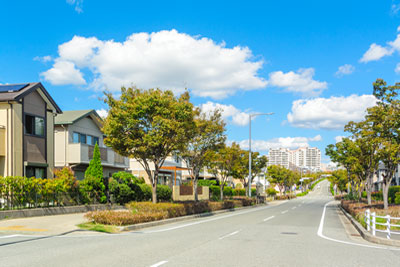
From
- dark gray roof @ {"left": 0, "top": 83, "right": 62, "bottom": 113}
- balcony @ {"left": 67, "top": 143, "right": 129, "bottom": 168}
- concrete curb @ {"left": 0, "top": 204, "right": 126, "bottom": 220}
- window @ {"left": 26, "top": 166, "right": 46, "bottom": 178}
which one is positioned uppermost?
dark gray roof @ {"left": 0, "top": 83, "right": 62, "bottom": 113}

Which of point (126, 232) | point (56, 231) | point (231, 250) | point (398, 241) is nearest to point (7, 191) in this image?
point (56, 231)

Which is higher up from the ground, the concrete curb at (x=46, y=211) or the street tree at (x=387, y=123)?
the street tree at (x=387, y=123)

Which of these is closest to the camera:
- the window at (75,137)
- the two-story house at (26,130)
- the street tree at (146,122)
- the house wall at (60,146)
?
the street tree at (146,122)

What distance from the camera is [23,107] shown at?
24500 millimetres

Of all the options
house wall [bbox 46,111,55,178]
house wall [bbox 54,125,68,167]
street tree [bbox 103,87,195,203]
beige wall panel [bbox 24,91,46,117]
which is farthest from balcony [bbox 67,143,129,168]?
street tree [bbox 103,87,195,203]

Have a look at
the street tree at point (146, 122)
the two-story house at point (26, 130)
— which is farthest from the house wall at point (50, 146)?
the street tree at point (146, 122)

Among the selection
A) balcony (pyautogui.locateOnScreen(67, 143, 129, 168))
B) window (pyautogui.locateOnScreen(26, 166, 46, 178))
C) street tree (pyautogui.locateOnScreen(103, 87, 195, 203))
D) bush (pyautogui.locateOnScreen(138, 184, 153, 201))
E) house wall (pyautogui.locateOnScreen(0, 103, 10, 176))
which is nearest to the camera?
street tree (pyautogui.locateOnScreen(103, 87, 195, 203))

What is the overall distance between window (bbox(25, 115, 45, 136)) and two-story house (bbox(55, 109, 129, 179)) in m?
4.87

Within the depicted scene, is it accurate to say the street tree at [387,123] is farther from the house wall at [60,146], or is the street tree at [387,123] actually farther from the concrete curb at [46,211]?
the house wall at [60,146]

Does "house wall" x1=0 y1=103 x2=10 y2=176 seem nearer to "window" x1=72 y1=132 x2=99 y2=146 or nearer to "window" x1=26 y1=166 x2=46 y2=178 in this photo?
"window" x1=26 y1=166 x2=46 y2=178

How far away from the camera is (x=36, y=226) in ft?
52.0

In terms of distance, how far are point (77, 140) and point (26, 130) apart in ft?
26.3

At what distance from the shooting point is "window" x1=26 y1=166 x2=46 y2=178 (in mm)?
25094

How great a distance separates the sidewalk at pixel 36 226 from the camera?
1431 cm
